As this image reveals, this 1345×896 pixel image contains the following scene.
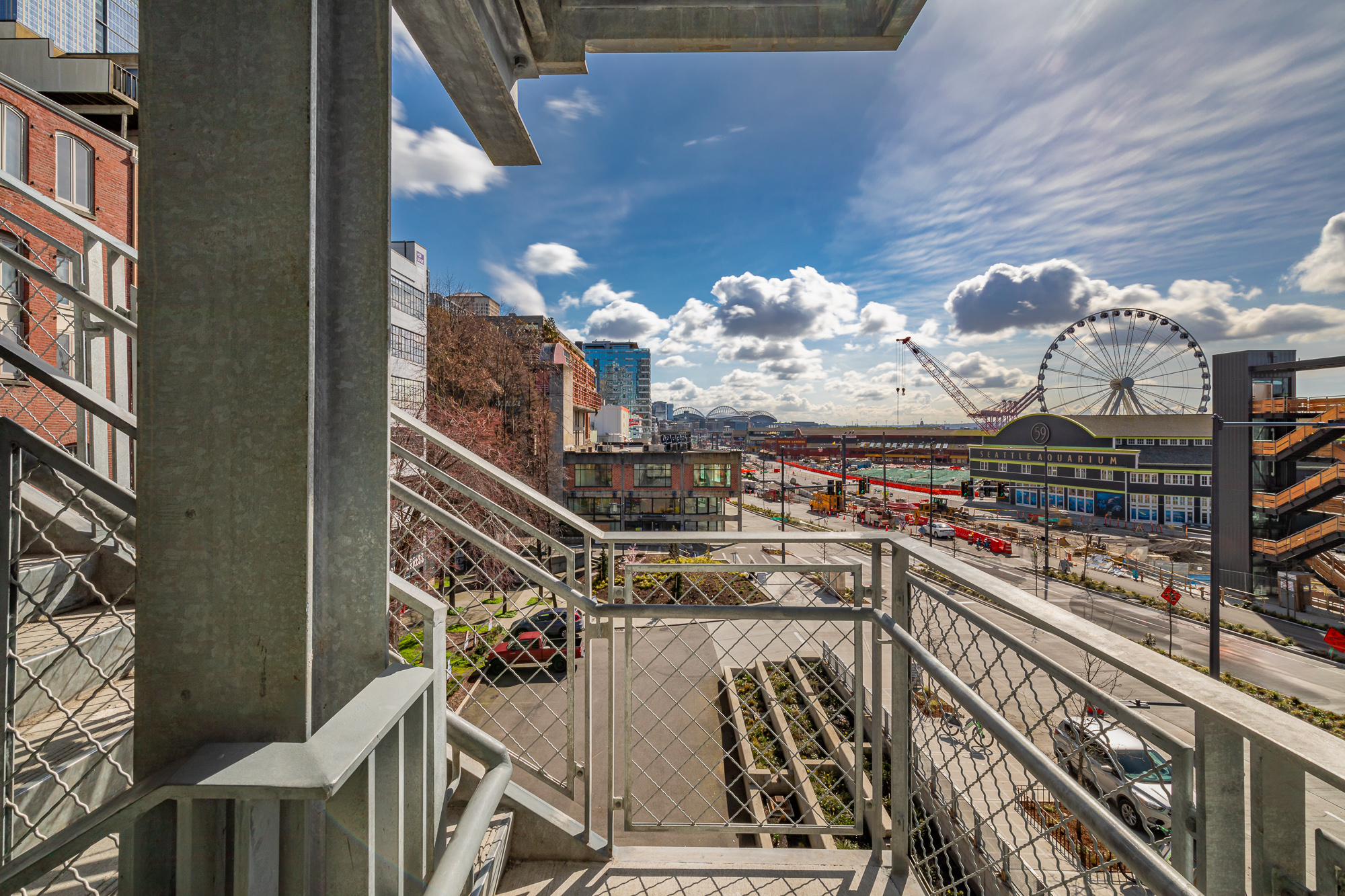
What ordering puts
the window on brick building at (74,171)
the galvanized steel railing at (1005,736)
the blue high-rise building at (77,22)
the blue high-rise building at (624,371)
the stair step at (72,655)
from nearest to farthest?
the galvanized steel railing at (1005,736) → the stair step at (72,655) → the window on brick building at (74,171) → the blue high-rise building at (77,22) → the blue high-rise building at (624,371)

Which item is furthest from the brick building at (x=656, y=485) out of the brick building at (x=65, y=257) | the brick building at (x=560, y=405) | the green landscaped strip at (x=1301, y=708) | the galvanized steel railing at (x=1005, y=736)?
the galvanized steel railing at (x=1005, y=736)

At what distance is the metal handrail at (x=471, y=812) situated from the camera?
0.90 m

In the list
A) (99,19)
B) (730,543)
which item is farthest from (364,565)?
(99,19)

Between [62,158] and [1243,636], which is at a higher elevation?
[62,158]

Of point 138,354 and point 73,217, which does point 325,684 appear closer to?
point 138,354

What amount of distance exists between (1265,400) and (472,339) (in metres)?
22.1

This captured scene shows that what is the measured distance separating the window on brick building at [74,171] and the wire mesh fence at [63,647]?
14.5m

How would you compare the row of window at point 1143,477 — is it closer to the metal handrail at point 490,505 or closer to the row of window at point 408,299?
the row of window at point 408,299

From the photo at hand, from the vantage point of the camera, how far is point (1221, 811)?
2.40 feet

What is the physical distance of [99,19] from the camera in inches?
847

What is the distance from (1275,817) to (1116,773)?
14.4 inches

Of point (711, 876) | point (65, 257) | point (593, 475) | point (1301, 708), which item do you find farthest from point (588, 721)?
point (593, 475)

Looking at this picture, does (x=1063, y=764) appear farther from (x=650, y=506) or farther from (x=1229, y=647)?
(x=650, y=506)

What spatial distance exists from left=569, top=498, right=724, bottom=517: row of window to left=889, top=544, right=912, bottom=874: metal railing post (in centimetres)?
1816
